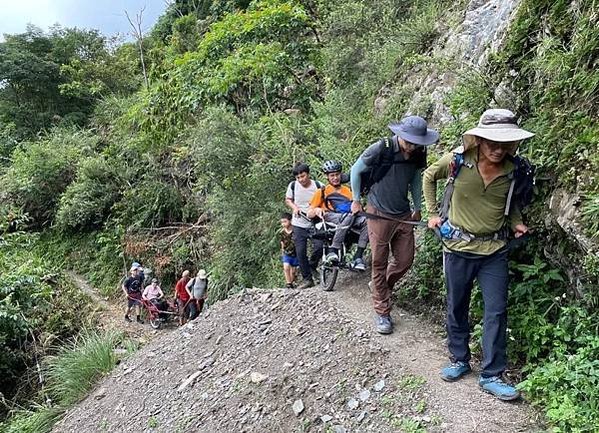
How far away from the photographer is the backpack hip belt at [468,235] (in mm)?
3408

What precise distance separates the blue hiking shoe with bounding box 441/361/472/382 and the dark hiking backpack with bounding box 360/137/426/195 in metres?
1.61

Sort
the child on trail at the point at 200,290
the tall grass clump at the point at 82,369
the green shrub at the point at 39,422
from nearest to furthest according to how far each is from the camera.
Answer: the green shrub at the point at 39,422 → the tall grass clump at the point at 82,369 → the child on trail at the point at 200,290

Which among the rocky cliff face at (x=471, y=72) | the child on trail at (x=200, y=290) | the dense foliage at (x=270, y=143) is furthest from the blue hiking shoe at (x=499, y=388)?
the child on trail at (x=200, y=290)

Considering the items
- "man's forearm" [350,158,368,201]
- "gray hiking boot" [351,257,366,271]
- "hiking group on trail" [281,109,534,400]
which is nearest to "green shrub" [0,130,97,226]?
"gray hiking boot" [351,257,366,271]

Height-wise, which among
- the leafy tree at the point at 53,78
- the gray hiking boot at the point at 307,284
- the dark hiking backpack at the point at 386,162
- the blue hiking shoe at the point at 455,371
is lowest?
the gray hiking boot at the point at 307,284

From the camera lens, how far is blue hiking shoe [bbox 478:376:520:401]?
3.30 meters

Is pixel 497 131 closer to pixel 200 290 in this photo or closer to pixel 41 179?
pixel 200 290

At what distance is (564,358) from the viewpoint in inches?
128

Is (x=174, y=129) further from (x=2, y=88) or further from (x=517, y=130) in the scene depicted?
(x=2, y=88)

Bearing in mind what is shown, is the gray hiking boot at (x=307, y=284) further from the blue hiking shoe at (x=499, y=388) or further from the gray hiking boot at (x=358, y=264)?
the blue hiking shoe at (x=499, y=388)

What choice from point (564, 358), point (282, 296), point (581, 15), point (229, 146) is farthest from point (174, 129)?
point (564, 358)

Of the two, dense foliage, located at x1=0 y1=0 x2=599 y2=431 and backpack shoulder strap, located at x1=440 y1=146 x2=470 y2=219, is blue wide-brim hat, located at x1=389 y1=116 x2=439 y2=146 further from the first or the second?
dense foliage, located at x1=0 y1=0 x2=599 y2=431

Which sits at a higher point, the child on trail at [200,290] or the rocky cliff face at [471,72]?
the rocky cliff face at [471,72]

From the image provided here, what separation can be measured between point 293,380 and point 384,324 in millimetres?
934
